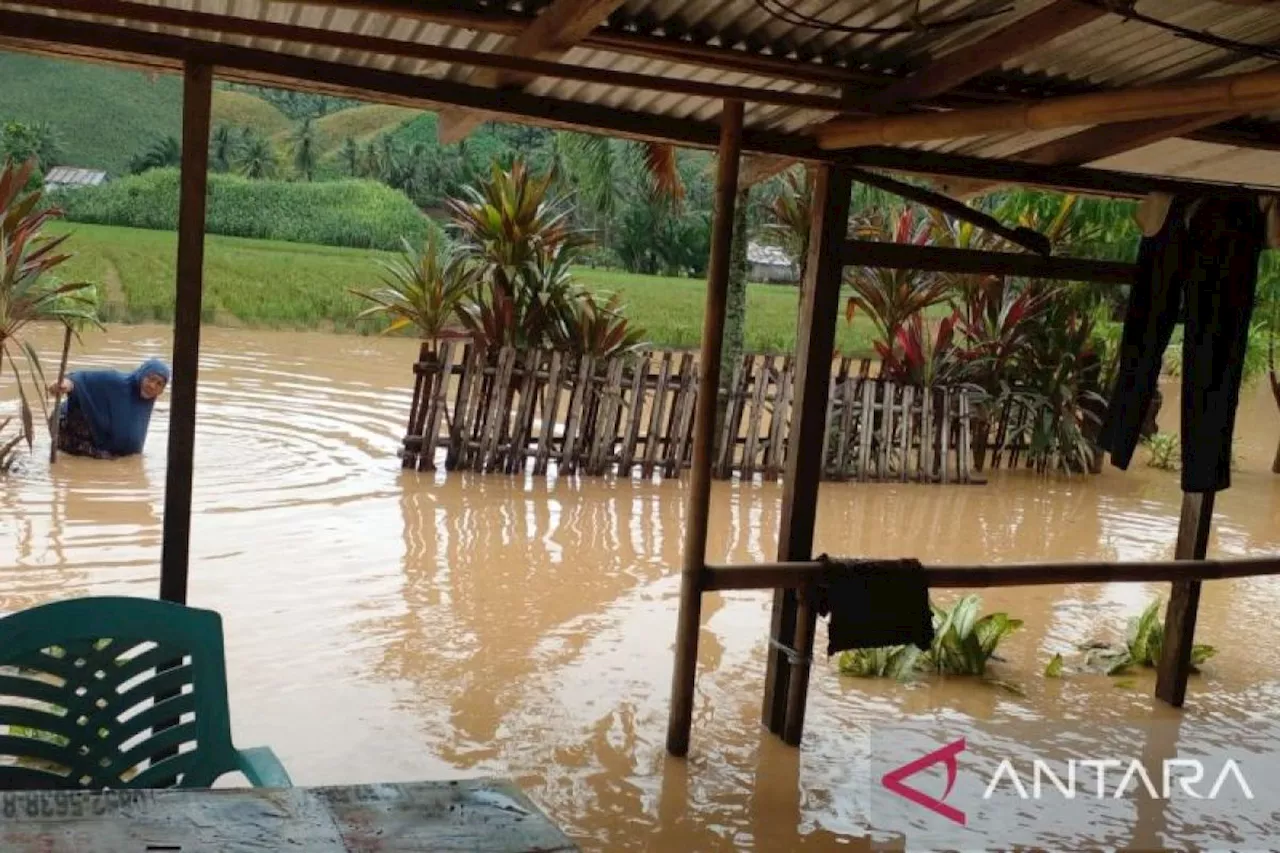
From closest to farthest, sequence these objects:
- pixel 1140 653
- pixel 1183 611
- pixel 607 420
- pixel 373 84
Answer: pixel 373 84 < pixel 1183 611 < pixel 1140 653 < pixel 607 420

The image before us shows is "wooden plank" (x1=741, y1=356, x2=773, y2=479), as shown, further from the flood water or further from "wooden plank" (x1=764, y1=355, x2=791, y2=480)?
the flood water

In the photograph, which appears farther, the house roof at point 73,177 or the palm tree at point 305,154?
the palm tree at point 305,154

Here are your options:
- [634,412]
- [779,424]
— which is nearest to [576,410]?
[634,412]

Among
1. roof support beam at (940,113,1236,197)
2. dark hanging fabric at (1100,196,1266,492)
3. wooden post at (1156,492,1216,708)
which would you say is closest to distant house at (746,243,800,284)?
wooden post at (1156,492,1216,708)

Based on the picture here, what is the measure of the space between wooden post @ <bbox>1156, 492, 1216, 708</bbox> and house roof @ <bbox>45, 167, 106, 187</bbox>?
125 feet

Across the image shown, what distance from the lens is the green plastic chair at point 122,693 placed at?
256cm

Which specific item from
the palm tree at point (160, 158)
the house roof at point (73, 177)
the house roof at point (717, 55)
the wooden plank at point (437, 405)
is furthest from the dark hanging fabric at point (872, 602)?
the palm tree at point (160, 158)

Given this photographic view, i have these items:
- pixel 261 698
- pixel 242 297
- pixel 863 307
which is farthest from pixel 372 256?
pixel 261 698

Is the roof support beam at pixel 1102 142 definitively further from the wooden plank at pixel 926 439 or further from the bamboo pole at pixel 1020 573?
the wooden plank at pixel 926 439

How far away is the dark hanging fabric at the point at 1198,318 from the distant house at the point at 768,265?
28057 mm

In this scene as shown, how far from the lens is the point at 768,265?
117ft

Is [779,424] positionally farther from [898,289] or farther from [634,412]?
[898,289]

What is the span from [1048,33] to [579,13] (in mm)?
1358

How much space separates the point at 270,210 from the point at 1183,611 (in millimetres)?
33855
